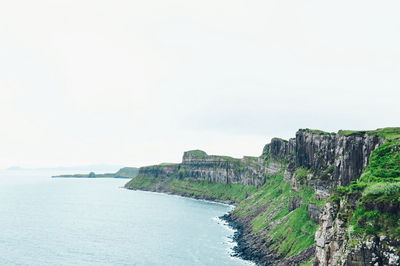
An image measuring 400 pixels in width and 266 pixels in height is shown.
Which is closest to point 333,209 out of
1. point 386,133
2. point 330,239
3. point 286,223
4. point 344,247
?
point 330,239

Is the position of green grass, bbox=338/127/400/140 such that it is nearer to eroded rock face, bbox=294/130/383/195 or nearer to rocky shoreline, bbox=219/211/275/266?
eroded rock face, bbox=294/130/383/195

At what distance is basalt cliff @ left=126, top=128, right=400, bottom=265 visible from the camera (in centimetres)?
5416

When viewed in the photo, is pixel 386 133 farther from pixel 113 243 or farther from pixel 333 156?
pixel 113 243

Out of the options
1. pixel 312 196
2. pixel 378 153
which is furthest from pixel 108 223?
pixel 378 153

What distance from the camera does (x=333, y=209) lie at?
66.2 meters

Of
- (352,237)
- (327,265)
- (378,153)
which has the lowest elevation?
(327,265)

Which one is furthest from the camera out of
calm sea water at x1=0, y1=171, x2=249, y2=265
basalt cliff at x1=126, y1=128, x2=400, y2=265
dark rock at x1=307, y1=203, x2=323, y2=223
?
calm sea water at x1=0, y1=171, x2=249, y2=265

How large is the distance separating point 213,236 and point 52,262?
233 ft

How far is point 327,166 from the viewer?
13475cm

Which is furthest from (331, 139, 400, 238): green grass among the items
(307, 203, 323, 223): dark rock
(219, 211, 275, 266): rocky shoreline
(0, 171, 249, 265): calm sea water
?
(0, 171, 249, 265): calm sea water

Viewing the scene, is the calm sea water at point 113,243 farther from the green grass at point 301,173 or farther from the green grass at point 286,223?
the green grass at point 301,173

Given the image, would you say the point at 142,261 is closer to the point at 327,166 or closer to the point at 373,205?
the point at 327,166

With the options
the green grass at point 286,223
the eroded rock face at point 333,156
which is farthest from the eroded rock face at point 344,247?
the green grass at point 286,223

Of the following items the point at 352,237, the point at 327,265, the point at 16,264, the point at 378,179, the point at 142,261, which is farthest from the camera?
the point at 142,261
